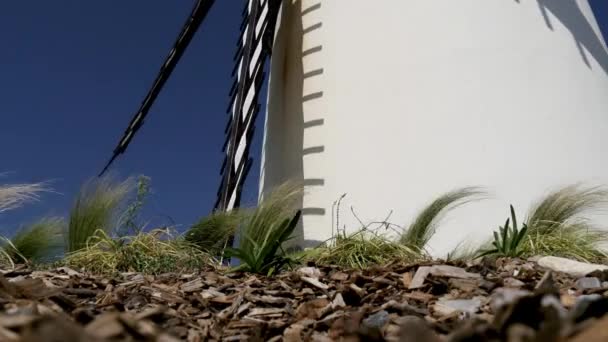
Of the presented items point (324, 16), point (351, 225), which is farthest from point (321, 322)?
point (324, 16)

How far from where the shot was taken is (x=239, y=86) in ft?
22.3

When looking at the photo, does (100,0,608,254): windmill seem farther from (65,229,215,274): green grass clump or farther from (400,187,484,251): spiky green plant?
(65,229,215,274): green grass clump

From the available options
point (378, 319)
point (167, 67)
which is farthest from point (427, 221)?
point (167, 67)

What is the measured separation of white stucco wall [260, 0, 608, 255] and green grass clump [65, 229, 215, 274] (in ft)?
4.17

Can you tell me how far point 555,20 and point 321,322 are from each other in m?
4.57

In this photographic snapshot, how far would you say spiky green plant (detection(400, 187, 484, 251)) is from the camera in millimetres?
4699

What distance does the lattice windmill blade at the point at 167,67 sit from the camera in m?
7.64

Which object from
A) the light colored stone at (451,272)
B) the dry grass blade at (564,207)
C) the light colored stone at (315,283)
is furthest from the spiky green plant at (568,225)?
the light colored stone at (315,283)

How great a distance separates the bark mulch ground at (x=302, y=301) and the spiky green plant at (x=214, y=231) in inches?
49.4

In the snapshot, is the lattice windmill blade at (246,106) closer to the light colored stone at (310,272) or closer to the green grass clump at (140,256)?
the green grass clump at (140,256)

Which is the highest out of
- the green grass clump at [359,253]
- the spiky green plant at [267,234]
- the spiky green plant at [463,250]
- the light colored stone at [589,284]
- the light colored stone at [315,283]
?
the spiky green plant at [267,234]

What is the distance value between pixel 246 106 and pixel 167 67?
1.41m

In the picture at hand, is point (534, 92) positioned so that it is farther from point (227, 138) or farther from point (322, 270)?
point (227, 138)

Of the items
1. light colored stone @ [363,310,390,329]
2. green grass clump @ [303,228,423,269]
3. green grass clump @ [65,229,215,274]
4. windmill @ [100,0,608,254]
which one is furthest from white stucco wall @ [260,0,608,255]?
light colored stone @ [363,310,390,329]
